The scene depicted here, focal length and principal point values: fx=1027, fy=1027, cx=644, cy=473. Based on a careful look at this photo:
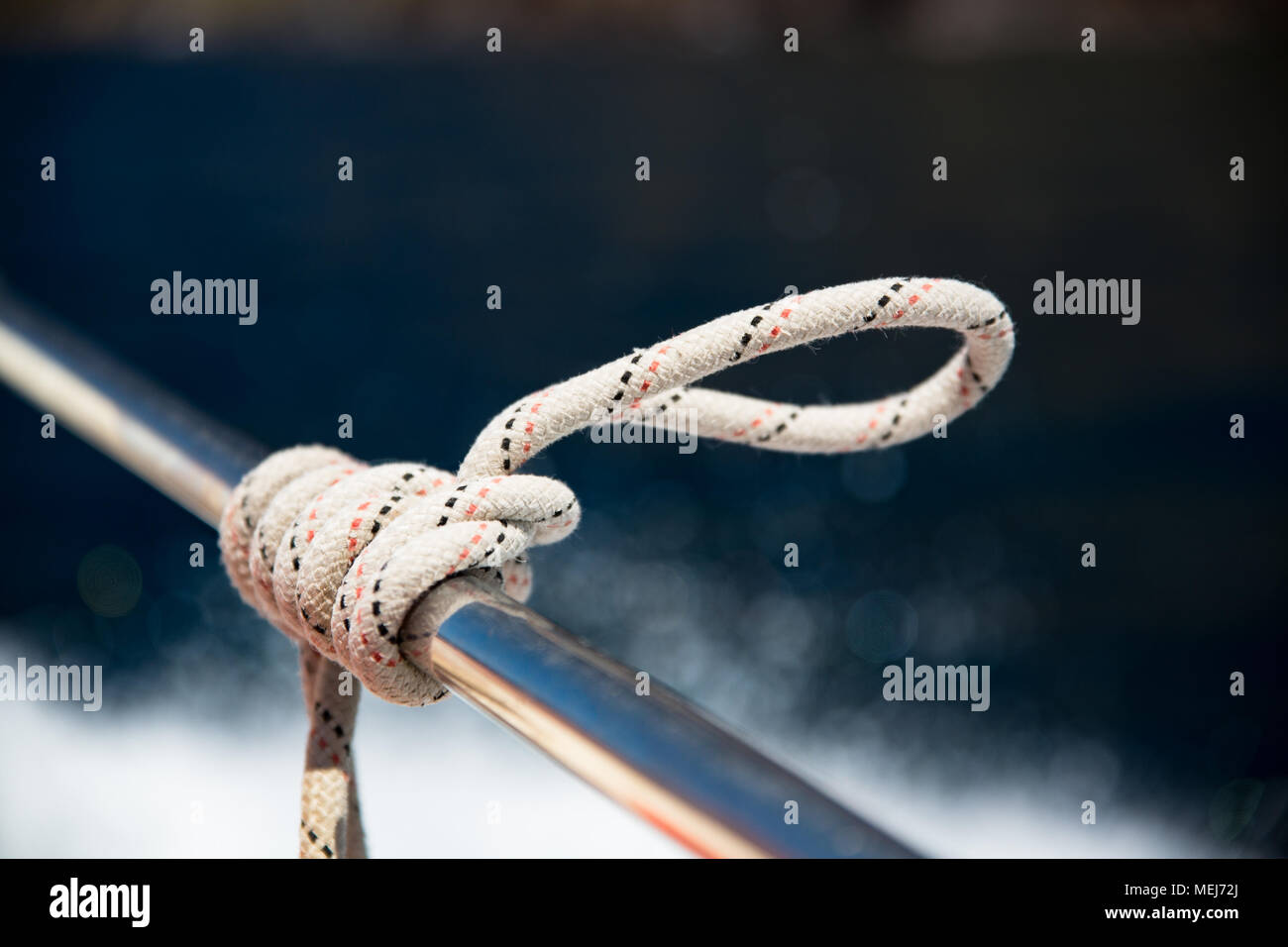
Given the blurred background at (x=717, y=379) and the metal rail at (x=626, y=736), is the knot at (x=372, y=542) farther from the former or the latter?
the blurred background at (x=717, y=379)

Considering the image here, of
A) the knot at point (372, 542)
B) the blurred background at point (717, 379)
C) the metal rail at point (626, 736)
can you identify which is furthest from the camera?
the blurred background at point (717, 379)

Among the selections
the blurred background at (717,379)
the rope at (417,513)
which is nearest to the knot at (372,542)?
the rope at (417,513)

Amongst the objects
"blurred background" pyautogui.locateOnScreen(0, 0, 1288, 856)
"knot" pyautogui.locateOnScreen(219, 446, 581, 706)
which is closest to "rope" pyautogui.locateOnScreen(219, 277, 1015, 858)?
"knot" pyautogui.locateOnScreen(219, 446, 581, 706)

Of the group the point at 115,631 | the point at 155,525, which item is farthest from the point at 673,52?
the point at 115,631

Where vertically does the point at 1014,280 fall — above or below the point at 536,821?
above

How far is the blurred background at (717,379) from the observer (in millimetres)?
1476

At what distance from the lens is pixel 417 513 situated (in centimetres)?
32

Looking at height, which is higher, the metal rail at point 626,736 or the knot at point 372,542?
the knot at point 372,542

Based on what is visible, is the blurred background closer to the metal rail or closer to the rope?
the rope

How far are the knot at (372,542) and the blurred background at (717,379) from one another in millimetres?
996

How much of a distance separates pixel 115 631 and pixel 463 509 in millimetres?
1434

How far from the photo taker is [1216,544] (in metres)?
1.72

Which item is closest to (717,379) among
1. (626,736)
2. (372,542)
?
(372,542)
